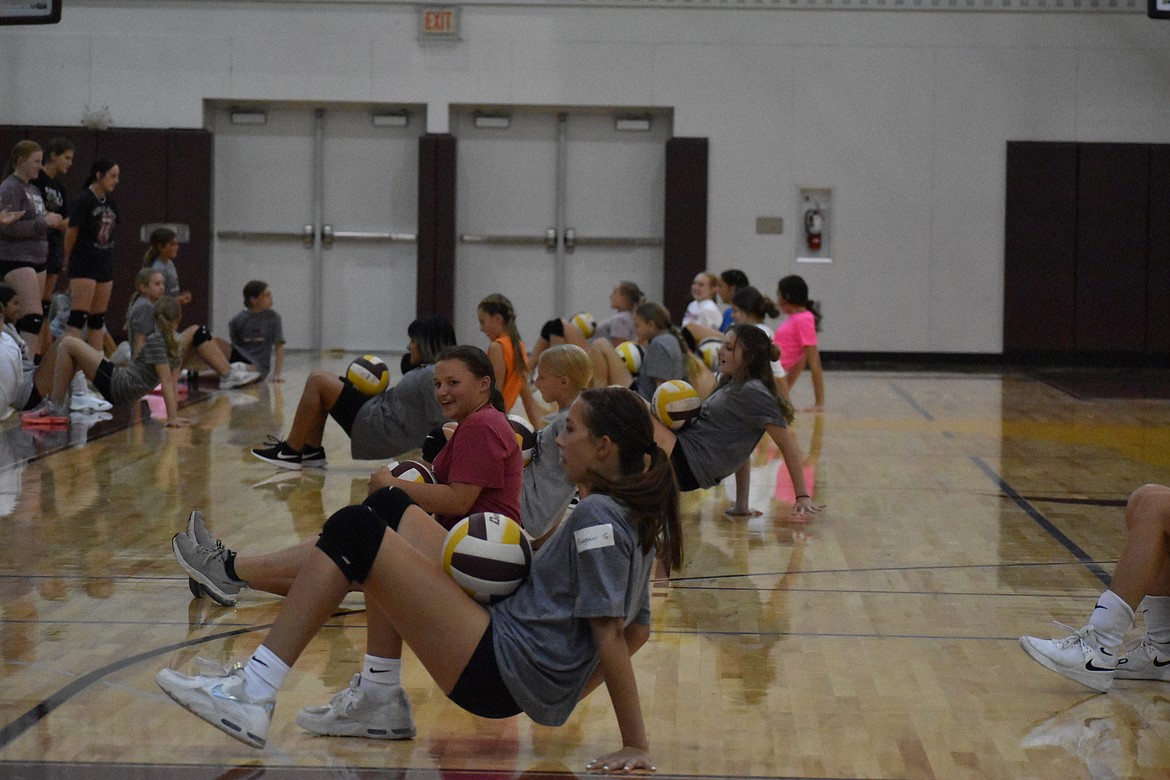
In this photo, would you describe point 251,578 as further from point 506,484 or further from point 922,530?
point 922,530

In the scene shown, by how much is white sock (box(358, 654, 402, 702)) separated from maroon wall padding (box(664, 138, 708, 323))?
43.2ft

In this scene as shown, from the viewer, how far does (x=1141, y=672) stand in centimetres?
427

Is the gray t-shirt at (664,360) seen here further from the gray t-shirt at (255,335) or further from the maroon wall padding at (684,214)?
the maroon wall padding at (684,214)

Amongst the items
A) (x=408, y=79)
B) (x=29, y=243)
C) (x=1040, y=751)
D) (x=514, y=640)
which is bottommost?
(x=1040, y=751)

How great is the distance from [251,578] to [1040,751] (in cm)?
256

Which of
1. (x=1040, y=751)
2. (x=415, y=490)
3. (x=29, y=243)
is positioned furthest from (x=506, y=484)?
(x=29, y=243)

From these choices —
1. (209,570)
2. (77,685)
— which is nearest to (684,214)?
(209,570)

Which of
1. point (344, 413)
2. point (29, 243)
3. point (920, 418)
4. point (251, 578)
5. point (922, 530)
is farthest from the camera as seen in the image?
point (920, 418)

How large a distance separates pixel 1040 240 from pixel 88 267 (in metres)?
10.7

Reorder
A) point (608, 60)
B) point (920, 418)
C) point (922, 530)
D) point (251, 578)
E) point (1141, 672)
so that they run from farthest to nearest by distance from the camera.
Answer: point (608, 60) → point (920, 418) → point (922, 530) → point (251, 578) → point (1141, 672)

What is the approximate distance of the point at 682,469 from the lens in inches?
258

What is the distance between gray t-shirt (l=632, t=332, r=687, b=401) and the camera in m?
8.91

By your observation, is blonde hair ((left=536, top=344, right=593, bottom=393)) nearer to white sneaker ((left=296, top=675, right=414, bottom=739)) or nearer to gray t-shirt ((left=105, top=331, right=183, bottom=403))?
white sneaker ((left=296, top=675, right=414, bottom=739))

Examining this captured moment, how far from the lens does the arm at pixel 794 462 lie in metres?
6.67
